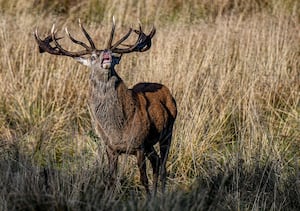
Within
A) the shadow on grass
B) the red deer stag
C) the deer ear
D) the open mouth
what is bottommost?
the shadow on grass

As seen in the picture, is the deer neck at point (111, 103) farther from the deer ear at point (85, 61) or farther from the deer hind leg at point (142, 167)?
the deer hind leg at point (142, 167)

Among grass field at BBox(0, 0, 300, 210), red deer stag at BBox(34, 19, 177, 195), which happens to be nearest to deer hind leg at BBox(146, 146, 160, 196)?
red deer stag at BBox(34, 19, 177, 195)

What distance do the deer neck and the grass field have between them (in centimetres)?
21

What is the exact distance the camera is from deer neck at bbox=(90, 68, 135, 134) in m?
6.20

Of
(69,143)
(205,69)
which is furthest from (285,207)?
(205,69)

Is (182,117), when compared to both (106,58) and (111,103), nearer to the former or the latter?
(111,103)

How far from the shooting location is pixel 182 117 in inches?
300

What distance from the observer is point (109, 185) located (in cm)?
580

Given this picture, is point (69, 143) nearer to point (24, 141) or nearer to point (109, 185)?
point (24, 141)

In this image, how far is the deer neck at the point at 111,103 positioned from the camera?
20.3 ft

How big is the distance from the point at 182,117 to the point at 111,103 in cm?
150

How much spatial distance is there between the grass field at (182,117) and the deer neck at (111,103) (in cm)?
21

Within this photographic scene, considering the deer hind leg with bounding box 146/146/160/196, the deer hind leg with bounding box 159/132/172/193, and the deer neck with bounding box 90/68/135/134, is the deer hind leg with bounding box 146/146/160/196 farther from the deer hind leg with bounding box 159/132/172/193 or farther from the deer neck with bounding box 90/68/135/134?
the deer neck with bounding box 90/68/135/134

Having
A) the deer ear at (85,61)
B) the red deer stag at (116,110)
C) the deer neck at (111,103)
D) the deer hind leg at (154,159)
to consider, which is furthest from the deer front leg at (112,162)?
the deer ear at (85,61)
